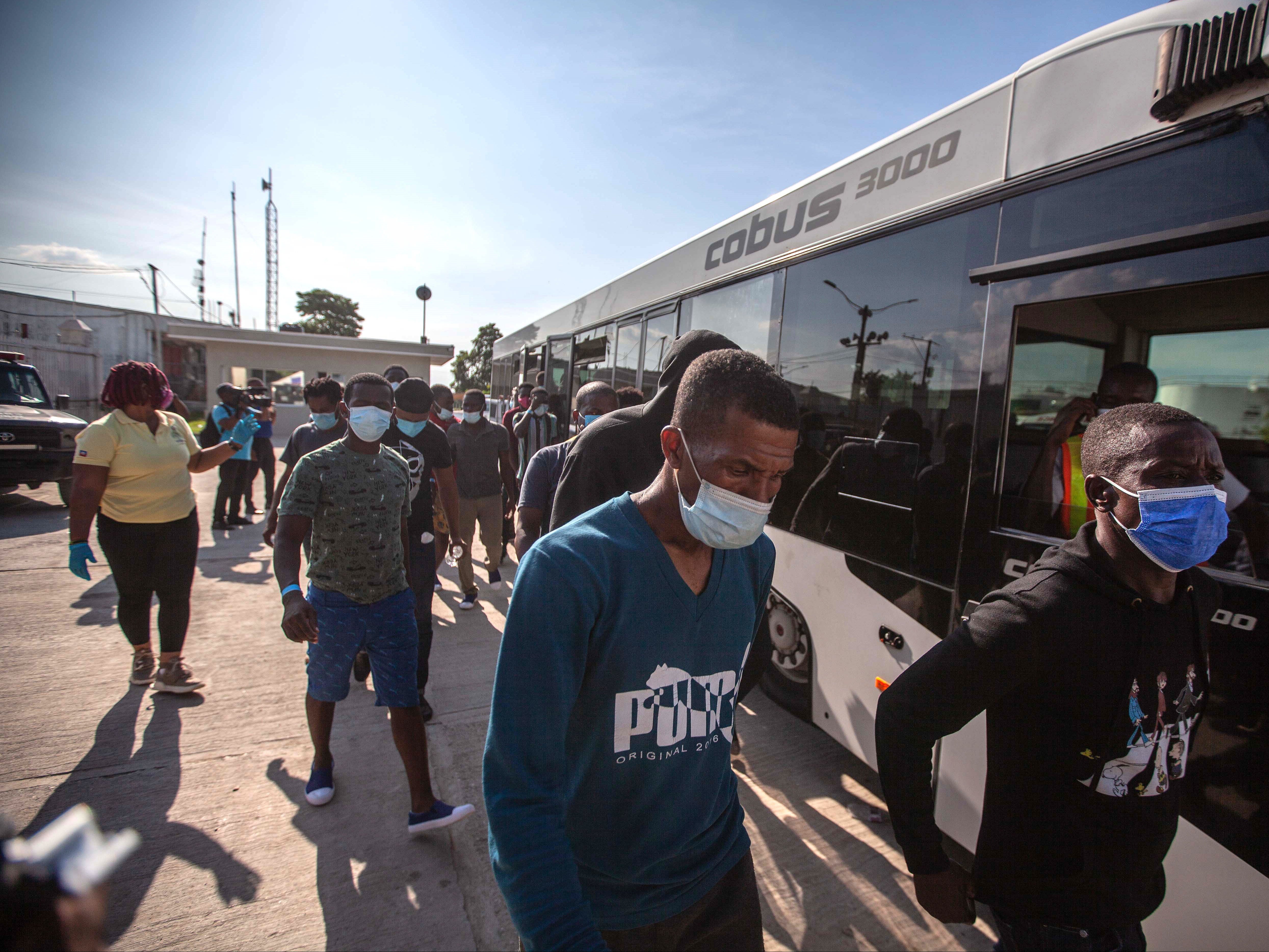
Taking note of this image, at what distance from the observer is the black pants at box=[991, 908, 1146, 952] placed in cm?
150

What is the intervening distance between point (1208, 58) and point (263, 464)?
9999mm

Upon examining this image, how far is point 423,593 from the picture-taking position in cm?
382

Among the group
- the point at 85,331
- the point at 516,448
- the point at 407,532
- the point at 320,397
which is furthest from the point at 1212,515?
the point at 85,331

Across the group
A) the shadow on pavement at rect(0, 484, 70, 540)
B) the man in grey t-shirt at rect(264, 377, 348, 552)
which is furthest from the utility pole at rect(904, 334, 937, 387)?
the shadow on pavement at rect(0, 484, 70, 540)

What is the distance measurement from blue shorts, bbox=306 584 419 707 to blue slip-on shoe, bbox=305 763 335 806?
1.70 ft

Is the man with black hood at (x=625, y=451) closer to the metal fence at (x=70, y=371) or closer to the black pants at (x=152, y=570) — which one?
the black pants at (x=152, y=570)

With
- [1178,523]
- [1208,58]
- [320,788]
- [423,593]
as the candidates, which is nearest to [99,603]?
[423,593]

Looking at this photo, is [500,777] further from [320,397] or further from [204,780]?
[320,397]

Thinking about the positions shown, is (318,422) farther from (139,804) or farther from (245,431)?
(139,804)

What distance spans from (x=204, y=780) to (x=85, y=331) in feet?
88.2

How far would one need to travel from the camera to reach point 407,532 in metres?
3.33

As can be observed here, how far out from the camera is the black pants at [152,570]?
3.83 m

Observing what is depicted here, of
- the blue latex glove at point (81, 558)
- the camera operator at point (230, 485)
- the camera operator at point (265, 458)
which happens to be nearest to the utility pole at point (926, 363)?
the blue latex glove at point (81, 558)

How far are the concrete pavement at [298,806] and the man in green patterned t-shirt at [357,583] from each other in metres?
0.37
